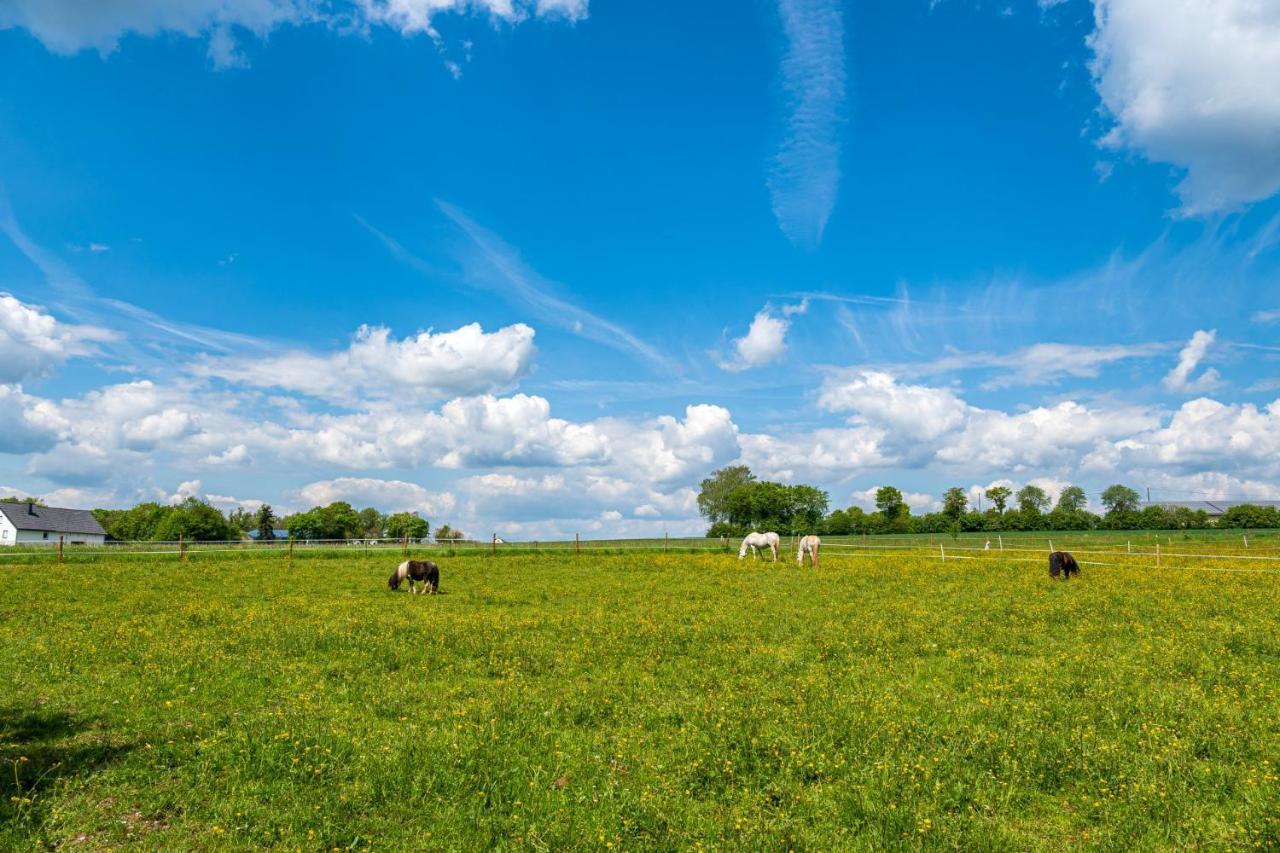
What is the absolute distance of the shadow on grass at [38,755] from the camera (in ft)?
25.3

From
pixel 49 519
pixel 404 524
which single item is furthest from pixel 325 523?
pixel 49 519

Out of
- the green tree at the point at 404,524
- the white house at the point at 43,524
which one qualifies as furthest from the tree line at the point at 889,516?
the white house at the point at 43,524

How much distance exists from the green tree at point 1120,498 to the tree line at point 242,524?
15933cm

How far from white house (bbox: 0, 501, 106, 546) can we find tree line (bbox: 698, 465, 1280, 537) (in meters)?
106

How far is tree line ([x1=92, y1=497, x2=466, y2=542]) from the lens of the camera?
13375 centimetres

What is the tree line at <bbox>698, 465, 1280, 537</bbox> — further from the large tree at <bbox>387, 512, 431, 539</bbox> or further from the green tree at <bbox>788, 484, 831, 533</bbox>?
the large tree at <bbox>387, 512, 431, 539</bbox>

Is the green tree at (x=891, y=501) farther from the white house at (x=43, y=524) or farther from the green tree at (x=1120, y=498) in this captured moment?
the white house at (x=43, y=524)

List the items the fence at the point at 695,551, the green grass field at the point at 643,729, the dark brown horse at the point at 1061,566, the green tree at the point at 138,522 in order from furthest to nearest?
the green tree at the point at 138,522 → the fence at the point at 695,551 → the dark brown horse at the point at 1061,566 → the green grass field at the point at 643,729

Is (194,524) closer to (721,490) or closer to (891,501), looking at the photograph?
(721,490)

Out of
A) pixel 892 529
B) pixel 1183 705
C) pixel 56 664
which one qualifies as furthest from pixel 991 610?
pixel 892 529

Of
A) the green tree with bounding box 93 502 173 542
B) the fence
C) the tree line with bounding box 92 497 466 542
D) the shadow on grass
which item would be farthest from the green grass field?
the green tree with bounding box 93 502 173 542

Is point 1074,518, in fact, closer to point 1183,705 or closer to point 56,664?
point 1183,705

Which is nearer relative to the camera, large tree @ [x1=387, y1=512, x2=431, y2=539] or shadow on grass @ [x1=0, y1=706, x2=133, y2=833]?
shadow on grass @ [x1=0, y1=706, x2=133, y2=833]

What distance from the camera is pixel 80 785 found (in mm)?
8305
